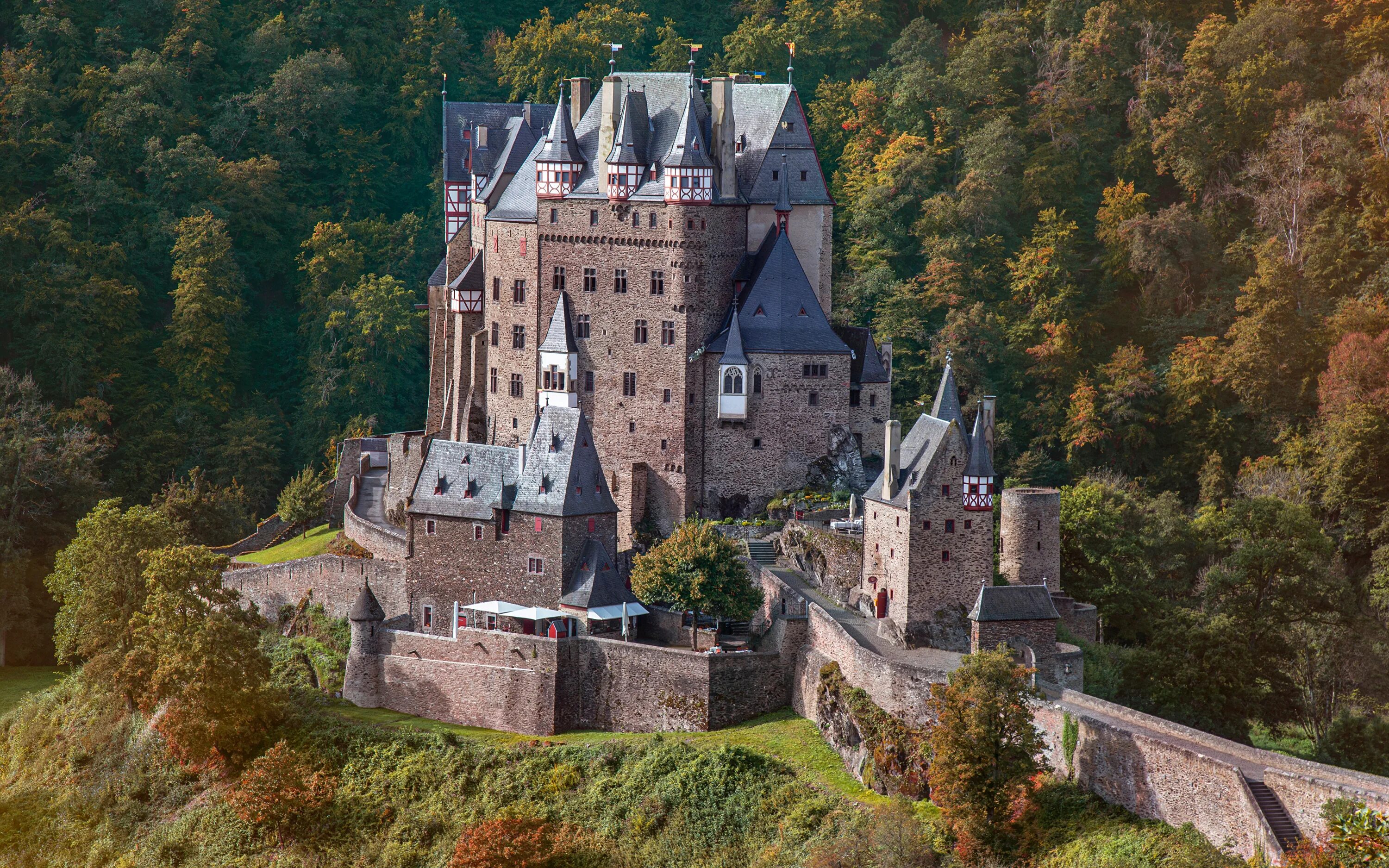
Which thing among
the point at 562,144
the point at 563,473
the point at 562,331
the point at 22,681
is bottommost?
the point at 22,681

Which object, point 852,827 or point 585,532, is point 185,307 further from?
point 852,827

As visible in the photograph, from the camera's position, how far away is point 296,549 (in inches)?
2717

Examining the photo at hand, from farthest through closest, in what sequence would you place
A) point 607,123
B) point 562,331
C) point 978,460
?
1. point 607,123
2. point 562,331
3. point 978,460

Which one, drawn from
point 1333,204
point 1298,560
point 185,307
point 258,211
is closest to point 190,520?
point 185,307

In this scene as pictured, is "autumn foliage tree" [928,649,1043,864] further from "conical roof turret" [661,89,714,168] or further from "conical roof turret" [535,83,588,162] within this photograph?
"conical roof turret" [535,83,588,162]

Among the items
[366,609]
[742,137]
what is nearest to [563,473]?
[366,609]

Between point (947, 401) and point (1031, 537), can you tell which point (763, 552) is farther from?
point (947, 401)

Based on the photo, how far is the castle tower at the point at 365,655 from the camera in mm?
56469

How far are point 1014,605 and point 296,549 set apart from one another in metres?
29.2

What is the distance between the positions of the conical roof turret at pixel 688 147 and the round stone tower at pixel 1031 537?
48.6 ft

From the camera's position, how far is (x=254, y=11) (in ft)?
299

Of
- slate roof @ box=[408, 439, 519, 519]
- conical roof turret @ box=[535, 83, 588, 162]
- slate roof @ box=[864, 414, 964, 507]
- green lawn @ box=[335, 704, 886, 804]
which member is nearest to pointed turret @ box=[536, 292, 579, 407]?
conical roof turret @ box=[535, 83, 588, 162]

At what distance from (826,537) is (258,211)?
38324mm

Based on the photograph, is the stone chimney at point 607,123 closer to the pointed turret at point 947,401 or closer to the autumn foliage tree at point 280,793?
the pointed turret at point 947,401
